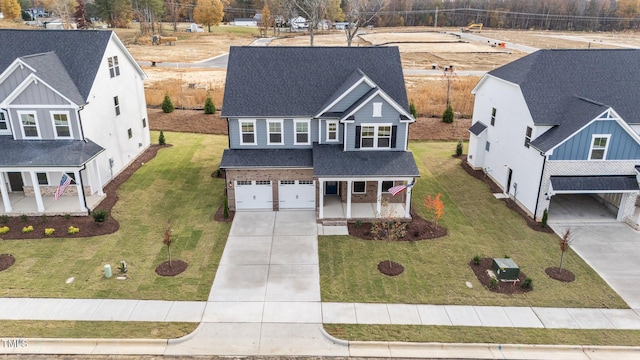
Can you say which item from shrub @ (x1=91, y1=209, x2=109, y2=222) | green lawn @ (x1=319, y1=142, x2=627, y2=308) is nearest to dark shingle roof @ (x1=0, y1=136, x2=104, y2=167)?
shrub @ (x1=91, y1=209, x2=109, y2=222)

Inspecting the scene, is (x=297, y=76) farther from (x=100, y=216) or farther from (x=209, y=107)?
(x=209, y=107)

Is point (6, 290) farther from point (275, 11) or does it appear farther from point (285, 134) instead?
point (275, 11)

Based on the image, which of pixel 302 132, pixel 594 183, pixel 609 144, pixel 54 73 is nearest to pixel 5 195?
pixel 54 73

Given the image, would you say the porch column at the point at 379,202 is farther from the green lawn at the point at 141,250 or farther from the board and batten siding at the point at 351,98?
the green lawn at the point at 141,250

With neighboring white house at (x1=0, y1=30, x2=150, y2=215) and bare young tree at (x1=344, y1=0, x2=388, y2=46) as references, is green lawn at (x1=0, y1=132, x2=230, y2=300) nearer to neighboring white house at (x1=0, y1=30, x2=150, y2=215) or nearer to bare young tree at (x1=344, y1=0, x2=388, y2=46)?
neighboring white house at (x1=0, y1=30, x2=150, y2=215)

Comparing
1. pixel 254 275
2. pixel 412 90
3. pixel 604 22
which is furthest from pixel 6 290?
pixel 604 22

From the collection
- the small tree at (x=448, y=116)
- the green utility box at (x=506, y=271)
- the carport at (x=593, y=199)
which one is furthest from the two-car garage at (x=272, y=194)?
the small tree at (x=448, y=116)

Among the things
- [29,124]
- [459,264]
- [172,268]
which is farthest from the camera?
[29,124]
